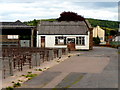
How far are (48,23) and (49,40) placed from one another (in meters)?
4.54

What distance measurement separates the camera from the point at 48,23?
5350cm

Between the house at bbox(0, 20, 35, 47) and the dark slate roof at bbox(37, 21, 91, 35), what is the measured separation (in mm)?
2333

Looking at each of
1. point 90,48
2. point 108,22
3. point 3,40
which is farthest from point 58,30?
point 108,22

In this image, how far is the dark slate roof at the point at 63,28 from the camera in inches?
1989

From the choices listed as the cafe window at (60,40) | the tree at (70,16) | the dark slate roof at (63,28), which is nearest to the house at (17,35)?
the dark slate roof at (63,28)

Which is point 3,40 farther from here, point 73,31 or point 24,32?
point 73,31

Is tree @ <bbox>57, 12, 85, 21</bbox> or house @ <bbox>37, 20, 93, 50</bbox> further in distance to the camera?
tree @ <bbox>57, 12, 85, 21</bbox>

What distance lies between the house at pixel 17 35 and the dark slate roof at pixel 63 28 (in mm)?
2333

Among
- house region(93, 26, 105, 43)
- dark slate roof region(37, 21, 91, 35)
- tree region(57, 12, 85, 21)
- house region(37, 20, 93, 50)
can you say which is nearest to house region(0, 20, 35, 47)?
dark slate roof region(37, 21, 91, 35)

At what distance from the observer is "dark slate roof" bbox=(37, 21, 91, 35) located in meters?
50.5

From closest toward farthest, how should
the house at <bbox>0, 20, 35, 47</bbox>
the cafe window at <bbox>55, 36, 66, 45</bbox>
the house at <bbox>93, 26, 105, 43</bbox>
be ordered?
the cafe window at <bbox>55, 36, 66, 45</bbox> < the house at <bbox>0, 20, 35, 47</bbox> < the house at <bbox>93, 26, 105, 43</bbox>

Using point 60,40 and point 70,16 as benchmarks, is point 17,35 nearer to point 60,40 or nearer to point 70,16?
point 60,40

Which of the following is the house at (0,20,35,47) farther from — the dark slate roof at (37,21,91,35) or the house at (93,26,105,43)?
the house at (93,26,105,43)

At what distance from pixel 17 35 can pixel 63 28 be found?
873 cm
